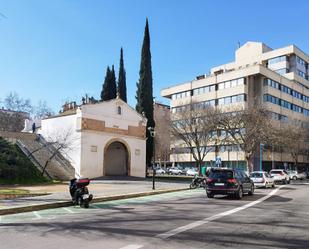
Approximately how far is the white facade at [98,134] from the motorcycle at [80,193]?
2006cm

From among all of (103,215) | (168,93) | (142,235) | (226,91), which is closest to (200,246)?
(142,235)

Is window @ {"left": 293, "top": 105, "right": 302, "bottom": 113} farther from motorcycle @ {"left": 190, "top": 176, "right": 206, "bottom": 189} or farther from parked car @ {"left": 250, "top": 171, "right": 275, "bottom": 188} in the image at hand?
motorcycle @ {"left": 190, "top": 176, "right": 206, "bottom": 189}

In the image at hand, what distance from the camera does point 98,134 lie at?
125 feet

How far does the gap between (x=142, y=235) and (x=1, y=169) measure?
2238 cm

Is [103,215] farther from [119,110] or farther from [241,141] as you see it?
[241,141]

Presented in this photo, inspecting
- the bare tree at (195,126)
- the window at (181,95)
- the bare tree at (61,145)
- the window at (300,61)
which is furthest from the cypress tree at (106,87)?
the window at (300,61)

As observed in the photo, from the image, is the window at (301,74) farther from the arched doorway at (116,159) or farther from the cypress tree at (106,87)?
the arched doorway at (116,159)

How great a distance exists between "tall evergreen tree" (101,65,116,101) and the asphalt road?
40.5 metres

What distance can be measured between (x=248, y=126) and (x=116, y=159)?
15614mm

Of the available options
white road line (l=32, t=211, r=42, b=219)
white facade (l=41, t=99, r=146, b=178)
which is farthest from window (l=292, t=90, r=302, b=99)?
white road line (l=32, t=211, r=42, b=219)

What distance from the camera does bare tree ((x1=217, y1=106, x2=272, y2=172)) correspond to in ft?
143

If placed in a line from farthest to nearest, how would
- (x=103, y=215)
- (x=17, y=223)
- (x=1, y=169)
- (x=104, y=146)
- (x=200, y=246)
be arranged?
1. (x=104, y=146)
2. (x=1, y=169)
3. (x=103, y=215)
4. (x=17, y=223)
5. (x=200, y=246)

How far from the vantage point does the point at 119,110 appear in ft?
133

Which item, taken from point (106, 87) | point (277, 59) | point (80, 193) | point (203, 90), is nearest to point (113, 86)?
point (106, 87)
